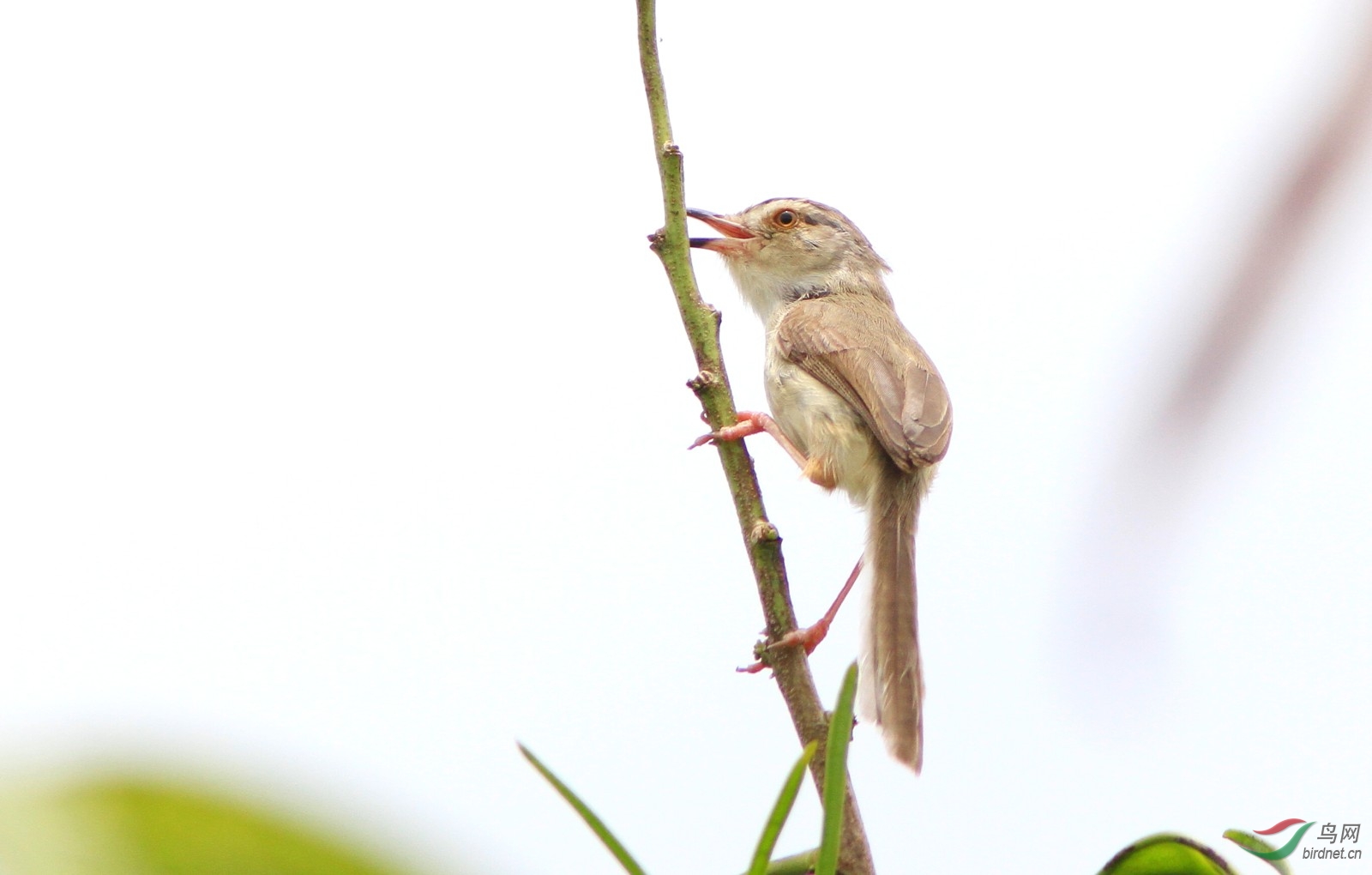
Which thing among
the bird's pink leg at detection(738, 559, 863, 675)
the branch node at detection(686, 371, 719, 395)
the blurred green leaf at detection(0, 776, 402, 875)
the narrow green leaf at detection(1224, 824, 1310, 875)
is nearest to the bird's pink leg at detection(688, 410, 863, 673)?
the bird's pink leg at detection(738, 559, 863, 675)

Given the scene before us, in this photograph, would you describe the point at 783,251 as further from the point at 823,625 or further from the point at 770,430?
the point at 823,625

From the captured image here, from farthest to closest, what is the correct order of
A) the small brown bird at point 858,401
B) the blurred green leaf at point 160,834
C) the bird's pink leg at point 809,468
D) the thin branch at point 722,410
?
the bird's pink leg at point 809,468, the small brown bird at point 858,401, the thin branch at point 722,410, the blurred green leaf at point 160,834

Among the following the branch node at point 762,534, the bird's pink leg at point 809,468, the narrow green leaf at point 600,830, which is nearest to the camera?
the narrow green leaf at point 600,830

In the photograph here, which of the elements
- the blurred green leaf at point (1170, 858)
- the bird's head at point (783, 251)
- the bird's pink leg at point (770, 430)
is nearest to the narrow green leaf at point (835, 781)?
the blurred green leaf at point (1170, 858)

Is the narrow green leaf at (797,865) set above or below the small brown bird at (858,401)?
below

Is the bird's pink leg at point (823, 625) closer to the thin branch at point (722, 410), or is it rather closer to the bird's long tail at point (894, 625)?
the bird's long tail at point (894, 625)

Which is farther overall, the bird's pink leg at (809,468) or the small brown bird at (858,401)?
the bird's pink leg at (809,468)
